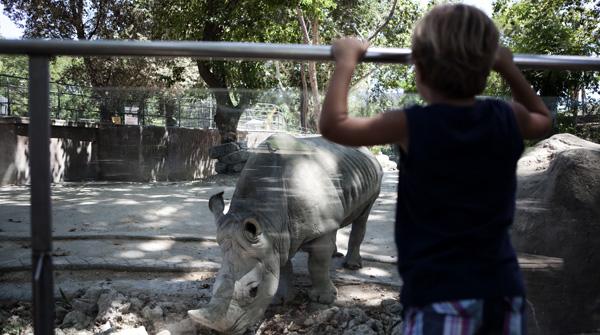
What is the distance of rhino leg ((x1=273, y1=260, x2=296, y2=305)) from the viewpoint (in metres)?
2.97

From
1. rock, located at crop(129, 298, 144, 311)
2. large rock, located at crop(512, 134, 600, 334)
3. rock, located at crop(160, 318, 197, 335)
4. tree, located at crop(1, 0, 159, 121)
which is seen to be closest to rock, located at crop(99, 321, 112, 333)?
rock, located at crop(129, 298, 144, 311)

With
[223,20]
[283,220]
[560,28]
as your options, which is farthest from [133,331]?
[560,28]

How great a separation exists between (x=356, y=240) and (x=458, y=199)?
1620 mm

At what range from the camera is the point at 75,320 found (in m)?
3.40

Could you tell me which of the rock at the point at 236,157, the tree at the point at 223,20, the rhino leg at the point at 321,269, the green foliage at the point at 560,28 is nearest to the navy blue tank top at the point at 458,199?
the rock at the point at 236,157

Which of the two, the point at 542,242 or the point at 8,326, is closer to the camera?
the point at 542,242

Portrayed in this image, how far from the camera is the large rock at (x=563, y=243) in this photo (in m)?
2.70

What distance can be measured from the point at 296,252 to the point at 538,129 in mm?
1775

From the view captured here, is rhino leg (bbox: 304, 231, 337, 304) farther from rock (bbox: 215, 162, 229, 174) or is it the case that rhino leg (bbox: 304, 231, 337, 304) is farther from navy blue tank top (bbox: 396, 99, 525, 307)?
navy blue tank top (bbox: 396, 99, 525, 307)

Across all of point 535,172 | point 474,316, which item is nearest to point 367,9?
point 535,172

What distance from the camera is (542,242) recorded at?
8.89 ft

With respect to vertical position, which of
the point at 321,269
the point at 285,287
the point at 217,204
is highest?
the point at 217,204

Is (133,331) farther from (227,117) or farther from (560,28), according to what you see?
(560,28)

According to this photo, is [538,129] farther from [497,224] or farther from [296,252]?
[296,252]
